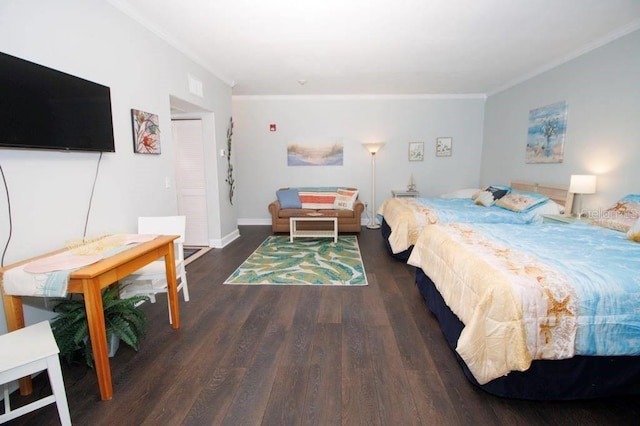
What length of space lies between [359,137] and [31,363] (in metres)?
5.68

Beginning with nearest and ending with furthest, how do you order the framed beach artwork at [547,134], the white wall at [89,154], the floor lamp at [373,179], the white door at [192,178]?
the white wall at [89,154]
the framed beach artwork at [547,134]
the white door at [192,178]
the floor lamp at [373,179]

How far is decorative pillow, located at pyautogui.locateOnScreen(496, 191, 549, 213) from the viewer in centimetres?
381

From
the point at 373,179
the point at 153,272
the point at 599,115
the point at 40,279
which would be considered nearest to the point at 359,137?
the point at 373,179

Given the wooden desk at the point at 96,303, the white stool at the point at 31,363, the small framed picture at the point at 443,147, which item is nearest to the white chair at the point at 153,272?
the wooden desk at the point at 96,303

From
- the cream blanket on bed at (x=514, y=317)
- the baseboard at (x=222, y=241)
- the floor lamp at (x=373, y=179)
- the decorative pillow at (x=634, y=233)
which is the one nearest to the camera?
the cream blanket on bed at (x=514, y=317)

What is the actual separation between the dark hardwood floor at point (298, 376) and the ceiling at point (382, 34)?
2.62m

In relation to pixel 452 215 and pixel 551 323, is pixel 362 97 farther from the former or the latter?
pixel 551 323

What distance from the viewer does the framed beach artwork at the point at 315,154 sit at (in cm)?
620

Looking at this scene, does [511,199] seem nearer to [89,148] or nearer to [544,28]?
[544,28]

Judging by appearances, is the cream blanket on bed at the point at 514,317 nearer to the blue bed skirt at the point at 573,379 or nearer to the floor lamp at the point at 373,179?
the blue bed skirt at the point at 573,379

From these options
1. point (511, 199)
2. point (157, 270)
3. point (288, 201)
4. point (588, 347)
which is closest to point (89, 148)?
point (157, 270)

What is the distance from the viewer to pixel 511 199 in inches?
162

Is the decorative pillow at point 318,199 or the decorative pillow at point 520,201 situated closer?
the decorative pillow at point 520,201

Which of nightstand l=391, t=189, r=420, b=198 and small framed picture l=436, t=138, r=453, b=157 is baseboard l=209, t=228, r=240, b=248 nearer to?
nightstand l=391, t=189, r=420, b=198
